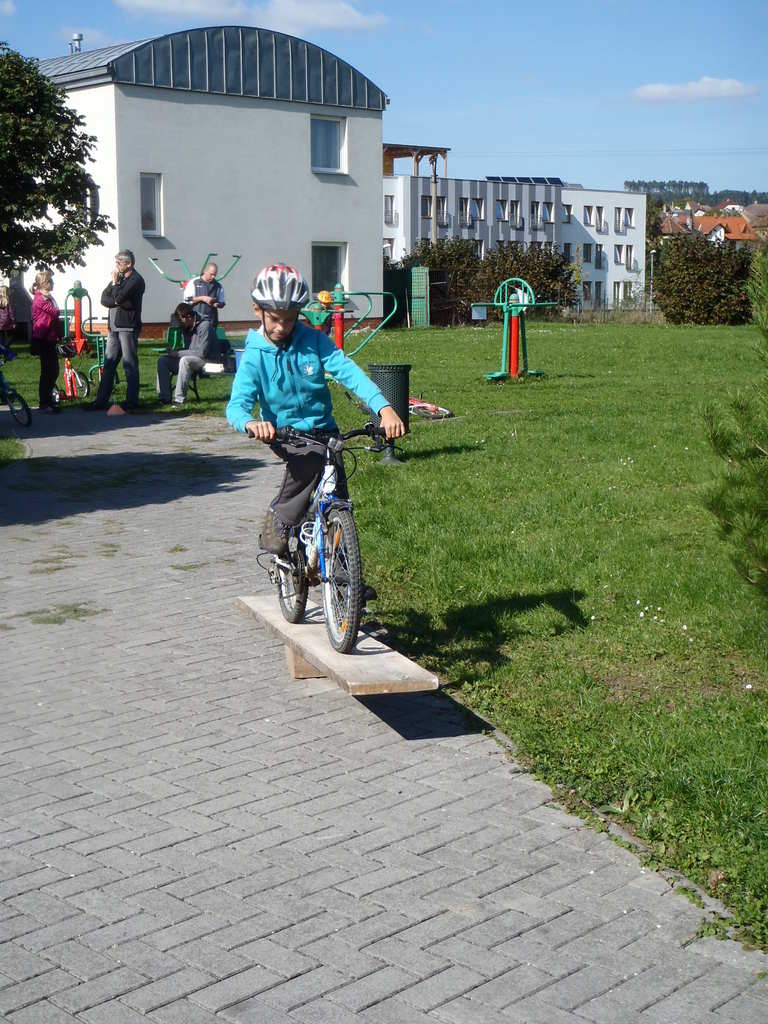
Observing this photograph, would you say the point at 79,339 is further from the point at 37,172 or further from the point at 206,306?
the point at 37,172

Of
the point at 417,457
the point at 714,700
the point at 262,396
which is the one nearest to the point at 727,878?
the point at 714,700

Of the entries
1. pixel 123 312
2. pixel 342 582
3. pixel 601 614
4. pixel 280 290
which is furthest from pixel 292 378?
pixel 123 312

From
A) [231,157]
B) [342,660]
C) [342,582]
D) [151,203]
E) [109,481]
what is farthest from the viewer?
[231,157]

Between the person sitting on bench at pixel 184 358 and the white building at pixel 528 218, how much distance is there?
60.6 meters

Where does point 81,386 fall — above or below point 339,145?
below

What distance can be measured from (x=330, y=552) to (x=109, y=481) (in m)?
6.96

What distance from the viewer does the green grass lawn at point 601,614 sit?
4.90 meters

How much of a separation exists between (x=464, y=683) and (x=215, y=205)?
115ft

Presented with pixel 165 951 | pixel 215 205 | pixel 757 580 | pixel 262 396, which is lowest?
pixel 165 951

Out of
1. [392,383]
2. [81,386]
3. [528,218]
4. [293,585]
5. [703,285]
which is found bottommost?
[293,585]

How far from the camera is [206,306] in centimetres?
1836

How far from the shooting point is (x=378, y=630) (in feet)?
23.9

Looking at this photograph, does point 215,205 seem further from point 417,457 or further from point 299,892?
point 299,892

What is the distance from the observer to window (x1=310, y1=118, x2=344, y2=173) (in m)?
42.8
